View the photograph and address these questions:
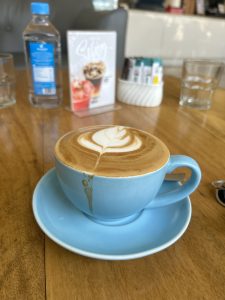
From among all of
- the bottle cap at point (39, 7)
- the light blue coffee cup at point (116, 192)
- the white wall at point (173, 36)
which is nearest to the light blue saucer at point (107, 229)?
the light blue coffee cup at point (116, 192)

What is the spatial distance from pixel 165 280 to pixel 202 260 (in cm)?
5

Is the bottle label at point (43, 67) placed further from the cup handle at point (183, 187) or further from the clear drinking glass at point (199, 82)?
the cup handle at point (183, 187)

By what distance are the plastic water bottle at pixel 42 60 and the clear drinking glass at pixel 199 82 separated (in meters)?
0.36

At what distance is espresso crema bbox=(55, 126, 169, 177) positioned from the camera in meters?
0.26

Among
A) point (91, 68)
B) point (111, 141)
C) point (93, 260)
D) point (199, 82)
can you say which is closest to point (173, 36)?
point (199, 82)

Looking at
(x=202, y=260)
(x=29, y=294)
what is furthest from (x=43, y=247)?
(x=202, y=260)

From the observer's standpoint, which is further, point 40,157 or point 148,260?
point 40,157

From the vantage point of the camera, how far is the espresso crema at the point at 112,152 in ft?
0.86

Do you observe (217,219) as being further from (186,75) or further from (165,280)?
(186,75)

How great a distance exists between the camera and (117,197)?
262mm

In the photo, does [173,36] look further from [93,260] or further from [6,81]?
[93,260]

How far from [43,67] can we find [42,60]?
2 cm

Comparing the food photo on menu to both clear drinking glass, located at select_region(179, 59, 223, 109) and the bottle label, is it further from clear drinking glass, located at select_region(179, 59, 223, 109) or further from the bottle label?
clear drinking glass, located at select_region(179, 59, 223, 109)

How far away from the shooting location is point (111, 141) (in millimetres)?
316
